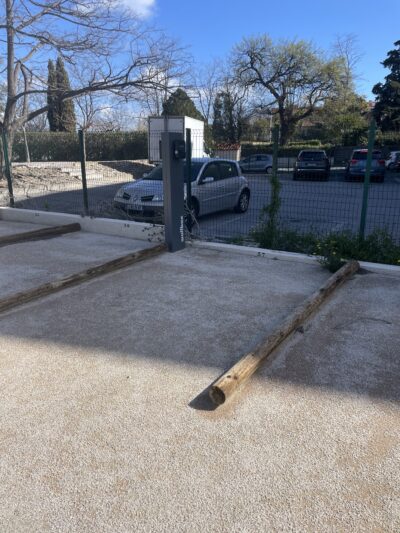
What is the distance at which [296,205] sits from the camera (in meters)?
9.77

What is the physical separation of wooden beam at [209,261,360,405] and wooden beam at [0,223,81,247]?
526 cm

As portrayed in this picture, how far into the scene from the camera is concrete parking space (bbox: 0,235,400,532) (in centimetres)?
206

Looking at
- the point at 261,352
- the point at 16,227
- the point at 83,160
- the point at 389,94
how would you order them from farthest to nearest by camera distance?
the point at 389,94 → the point at 16,227 → the point at 83,160 → the point at 261,352

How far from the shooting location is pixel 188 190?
7.46 meters

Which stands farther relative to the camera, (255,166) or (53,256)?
(255,166)

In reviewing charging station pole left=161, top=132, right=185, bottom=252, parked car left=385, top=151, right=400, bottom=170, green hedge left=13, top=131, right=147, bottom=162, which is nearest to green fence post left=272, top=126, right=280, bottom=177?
charging station pole left=161, top=132, right=185, bottom=252

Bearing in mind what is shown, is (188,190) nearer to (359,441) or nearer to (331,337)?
(331,337)

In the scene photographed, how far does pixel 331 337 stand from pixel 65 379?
2.23 meters

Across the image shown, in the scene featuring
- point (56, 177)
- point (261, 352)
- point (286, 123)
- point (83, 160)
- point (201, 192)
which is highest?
point (286, 123)

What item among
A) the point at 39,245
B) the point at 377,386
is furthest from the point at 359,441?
the point at 39,245

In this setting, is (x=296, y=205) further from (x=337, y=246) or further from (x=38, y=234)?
(x=38, y=234)

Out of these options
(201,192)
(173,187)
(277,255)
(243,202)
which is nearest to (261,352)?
(277,255)

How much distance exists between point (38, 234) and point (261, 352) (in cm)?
571

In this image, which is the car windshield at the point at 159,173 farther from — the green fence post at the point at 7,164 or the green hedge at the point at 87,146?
the green hedge at the point at 87,146
